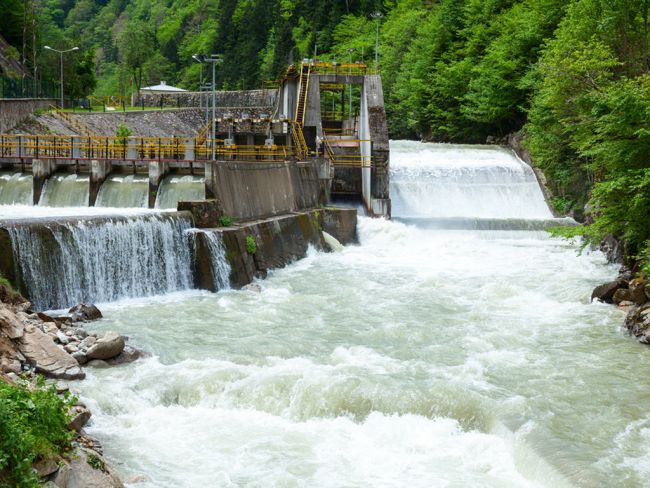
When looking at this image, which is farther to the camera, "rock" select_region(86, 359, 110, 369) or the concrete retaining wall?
the concrete retaining wall

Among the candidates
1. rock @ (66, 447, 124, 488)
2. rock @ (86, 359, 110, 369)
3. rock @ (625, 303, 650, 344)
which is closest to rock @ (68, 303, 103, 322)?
rock @ (86, 359, 110, 369)

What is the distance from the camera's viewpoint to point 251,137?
130 ft

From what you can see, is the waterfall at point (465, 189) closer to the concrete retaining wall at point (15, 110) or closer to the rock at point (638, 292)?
the rock at point (638, 292)


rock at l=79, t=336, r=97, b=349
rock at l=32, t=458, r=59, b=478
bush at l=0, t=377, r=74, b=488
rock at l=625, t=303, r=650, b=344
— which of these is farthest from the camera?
rock at l=625, t=303, r=650, b=344

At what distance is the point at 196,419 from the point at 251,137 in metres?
29.5

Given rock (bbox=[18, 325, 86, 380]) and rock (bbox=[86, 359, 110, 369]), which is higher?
rock (bbox=[18, 325, 86, 380])

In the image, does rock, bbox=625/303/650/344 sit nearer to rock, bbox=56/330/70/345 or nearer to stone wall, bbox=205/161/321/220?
rock, bbox=56/330/70/345

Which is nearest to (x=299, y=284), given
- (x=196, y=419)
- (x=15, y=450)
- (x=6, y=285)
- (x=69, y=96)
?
(x=6, y=285)

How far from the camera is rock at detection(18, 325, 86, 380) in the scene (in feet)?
38.8

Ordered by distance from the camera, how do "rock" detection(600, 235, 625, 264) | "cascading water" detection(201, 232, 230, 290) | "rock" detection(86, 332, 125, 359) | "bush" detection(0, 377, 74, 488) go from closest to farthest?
"bush" detection(0, 377, 74, 488) → "rock" detection(86, 332, 125, 359) → "cascading water" detection(201, 232, 230, 290) → "rock" detection(600, 235, 625, 264)

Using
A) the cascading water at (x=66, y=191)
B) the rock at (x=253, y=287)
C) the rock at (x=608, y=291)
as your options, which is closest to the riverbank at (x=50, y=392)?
the rock at (x=253, y=287)

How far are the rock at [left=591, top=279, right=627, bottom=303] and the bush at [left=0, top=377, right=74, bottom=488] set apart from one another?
13.5 m

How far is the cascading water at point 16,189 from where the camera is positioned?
83.9 ft

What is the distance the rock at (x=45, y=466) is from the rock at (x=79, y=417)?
62.8 inches
